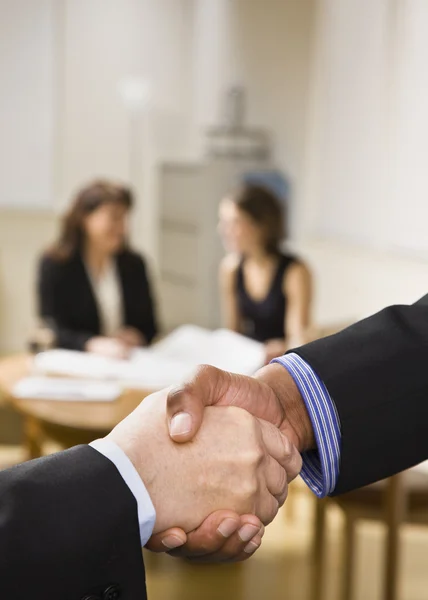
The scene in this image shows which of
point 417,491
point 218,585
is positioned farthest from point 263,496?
point 218,585

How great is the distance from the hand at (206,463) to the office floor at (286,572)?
5.70ft

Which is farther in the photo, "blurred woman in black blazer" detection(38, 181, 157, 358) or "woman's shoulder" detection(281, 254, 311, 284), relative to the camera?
"woman's shoulder" detection(281, 254, 311, 284)

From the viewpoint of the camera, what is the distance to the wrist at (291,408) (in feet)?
4.34

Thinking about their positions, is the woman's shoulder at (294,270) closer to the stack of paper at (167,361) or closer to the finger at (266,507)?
the stack of paper at (167,361)

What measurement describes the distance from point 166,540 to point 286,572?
6.94ft

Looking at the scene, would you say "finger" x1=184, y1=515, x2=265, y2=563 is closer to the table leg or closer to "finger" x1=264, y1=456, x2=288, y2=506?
"finger" x1=264, y1=456, x2=288, y2=506

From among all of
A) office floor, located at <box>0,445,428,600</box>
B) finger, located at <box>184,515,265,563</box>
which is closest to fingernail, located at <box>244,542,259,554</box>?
finger, located at <box>184,515,265,563</box>

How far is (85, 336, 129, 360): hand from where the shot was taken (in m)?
3.12

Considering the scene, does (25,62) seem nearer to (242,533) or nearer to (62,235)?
(62,235)

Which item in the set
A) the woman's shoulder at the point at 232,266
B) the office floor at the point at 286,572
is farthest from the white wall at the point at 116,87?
the office floor at the point at 286,572

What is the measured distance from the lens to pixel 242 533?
1.25 metres

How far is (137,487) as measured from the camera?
1128mm

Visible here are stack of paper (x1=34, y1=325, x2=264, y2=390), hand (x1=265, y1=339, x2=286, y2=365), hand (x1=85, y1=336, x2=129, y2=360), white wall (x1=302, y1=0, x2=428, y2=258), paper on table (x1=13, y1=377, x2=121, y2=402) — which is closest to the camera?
paper on table (x1=13, y1=377, x2=121, y2=402)

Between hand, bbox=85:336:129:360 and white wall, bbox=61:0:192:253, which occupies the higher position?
white wall, bbox=61:0:192:253
